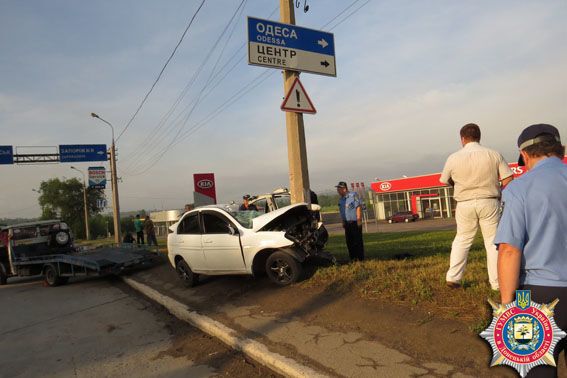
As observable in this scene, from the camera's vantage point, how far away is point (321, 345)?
15.5 ft

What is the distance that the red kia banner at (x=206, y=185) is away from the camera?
1252cm

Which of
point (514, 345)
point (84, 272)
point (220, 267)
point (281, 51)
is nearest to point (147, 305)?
point (220, 267)

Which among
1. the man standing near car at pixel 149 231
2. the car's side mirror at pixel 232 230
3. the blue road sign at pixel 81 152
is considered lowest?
the man standing near car at pixel 149 231

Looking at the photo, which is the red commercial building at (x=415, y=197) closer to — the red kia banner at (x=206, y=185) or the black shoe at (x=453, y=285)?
the red kia banner at (x=206, y=185)

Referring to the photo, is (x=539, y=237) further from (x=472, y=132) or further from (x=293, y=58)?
(x=293, y=58)

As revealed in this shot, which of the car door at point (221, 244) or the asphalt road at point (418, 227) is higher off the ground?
the car door at point (221, 244)

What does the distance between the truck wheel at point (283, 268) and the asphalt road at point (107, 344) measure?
174cm

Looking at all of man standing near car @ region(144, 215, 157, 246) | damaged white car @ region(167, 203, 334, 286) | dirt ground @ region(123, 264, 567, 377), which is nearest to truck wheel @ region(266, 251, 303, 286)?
damaged white car @ region(167, 203, 334, 286)

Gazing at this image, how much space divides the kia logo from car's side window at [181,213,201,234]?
10.5 feet


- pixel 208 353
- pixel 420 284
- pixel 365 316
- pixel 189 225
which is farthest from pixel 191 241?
pixel 420 284

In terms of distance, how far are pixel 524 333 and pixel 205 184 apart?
11257 millimetres

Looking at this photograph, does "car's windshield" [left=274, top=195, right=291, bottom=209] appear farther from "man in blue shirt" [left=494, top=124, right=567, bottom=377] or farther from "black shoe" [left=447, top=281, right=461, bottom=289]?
"man in blue shirt" [left=494, top=124, right=567, bottom=377]

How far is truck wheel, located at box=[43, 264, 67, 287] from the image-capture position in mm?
12641

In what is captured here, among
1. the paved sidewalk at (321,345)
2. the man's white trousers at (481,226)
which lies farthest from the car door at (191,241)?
the man's white trousers at (481,226)
